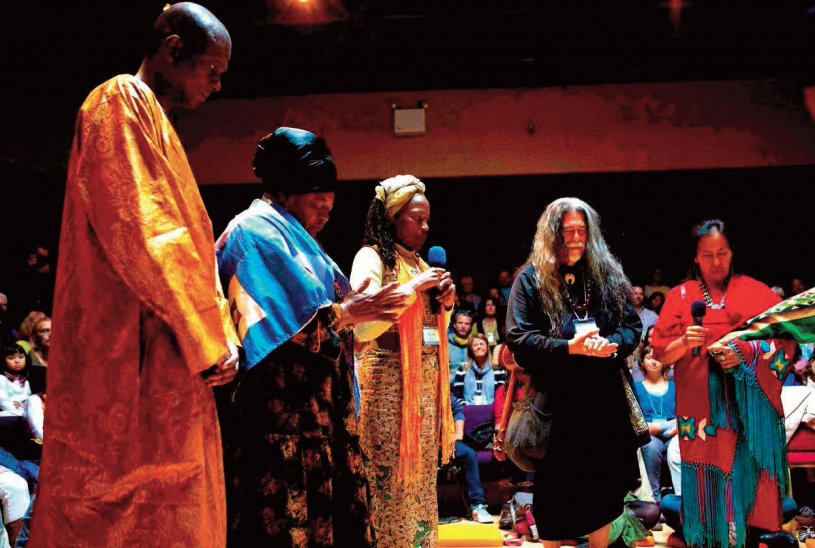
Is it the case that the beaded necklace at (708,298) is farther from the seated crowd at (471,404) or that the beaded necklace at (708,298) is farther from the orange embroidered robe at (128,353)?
the orange embroidered robe at (128,353)

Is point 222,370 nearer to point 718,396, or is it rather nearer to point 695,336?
point 695,336

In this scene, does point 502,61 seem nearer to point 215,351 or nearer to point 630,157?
point 630,157

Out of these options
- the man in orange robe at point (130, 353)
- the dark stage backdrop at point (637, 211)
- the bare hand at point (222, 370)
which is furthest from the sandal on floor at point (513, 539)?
the dark stage backdrop at point (637, 211)

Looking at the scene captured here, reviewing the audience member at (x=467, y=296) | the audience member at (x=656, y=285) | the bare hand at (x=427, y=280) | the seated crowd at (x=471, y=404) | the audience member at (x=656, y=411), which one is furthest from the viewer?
the audience member at (x=656, y=285)

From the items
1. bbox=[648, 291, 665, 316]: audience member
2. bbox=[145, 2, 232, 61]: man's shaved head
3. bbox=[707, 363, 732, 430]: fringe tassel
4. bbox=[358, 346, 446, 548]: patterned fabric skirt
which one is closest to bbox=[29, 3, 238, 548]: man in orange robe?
bbox=[145, 2, 232, 61]: man's shaved head

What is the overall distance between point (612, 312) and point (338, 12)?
534cm

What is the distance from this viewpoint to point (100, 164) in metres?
1.34

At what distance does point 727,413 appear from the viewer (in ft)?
10.8

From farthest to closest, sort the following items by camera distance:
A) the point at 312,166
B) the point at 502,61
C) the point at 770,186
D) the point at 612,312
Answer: the point at 770,186, the point at 502,61, the point at 612,312, the point at 312,166

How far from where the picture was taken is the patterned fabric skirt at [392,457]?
8.52 feet

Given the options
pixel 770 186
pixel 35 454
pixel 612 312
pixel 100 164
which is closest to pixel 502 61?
pixel 770 186

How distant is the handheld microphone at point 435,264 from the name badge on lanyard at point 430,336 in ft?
0.30

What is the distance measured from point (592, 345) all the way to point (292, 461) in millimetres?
1486

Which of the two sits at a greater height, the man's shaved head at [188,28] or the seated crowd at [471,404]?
the man's shaved head at [188,28]
